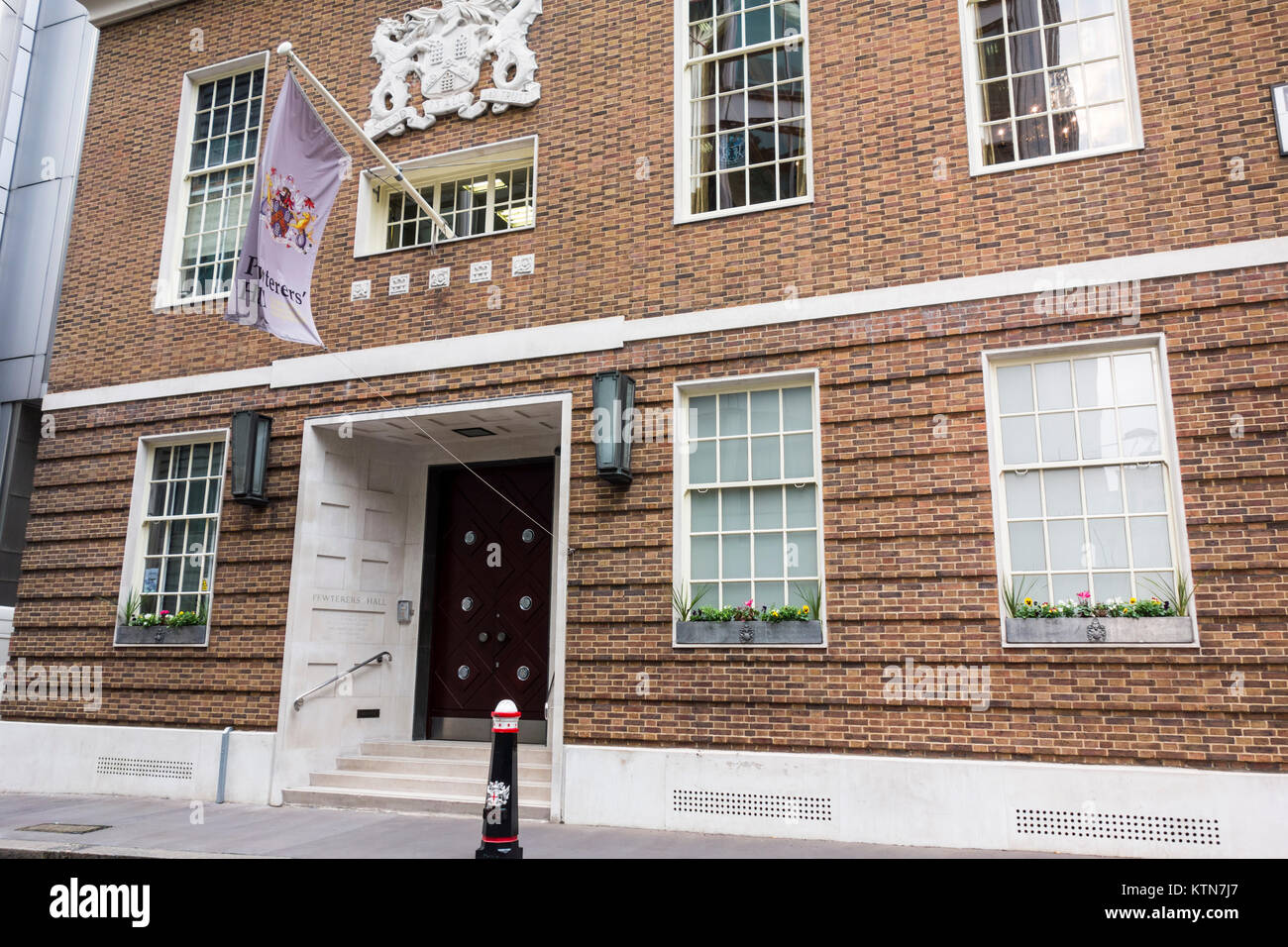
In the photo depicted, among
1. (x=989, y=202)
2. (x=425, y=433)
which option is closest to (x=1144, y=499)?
(x=989, y=202)

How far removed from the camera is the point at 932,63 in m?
9.44

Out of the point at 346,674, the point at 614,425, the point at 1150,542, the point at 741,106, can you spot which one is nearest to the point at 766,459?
the point at 614,425

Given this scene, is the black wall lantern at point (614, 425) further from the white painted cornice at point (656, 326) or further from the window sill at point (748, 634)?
the window sill at point (748, 634)

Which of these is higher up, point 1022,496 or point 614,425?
point 614,425

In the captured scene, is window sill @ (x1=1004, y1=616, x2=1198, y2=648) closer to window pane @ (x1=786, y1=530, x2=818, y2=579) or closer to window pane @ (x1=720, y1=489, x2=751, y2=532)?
window pane @ (x1=786, y1=530, x2=818, y2=579)

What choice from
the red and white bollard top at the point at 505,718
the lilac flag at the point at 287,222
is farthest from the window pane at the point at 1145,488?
the lilac flag at the point at 287,222

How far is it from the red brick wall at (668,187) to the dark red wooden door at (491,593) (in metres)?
2.47

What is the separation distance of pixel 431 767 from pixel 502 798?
4.80 m

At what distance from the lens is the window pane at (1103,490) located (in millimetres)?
8195

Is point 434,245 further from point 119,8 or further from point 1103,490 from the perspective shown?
point 1103,490

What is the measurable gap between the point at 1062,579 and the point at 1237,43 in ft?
16.4

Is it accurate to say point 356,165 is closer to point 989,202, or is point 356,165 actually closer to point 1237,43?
point 989,202

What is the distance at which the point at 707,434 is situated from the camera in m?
9.77

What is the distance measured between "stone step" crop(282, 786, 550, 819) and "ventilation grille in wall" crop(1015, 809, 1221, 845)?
14.7 feet
